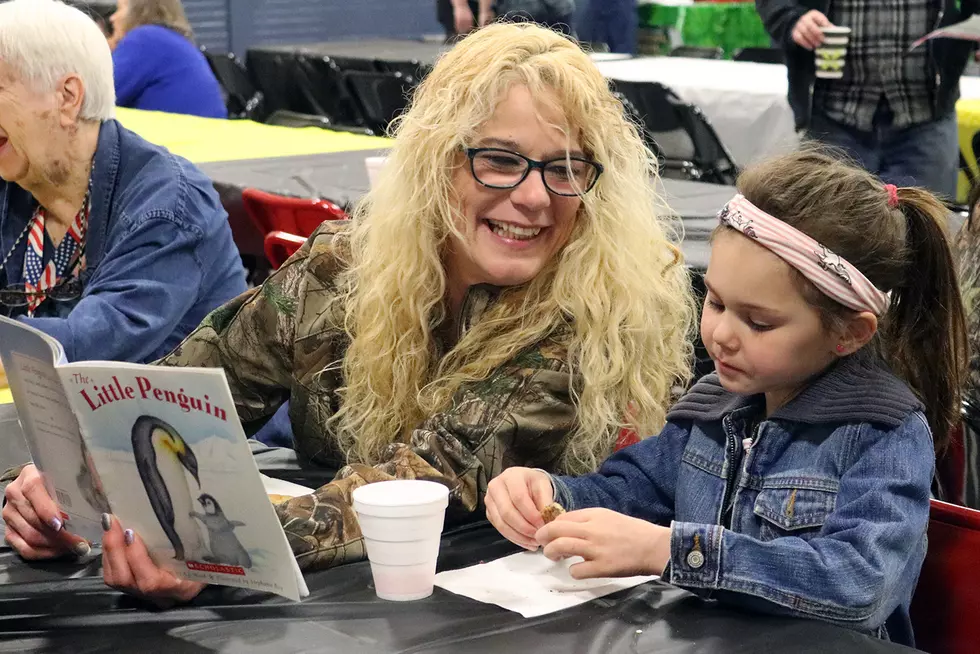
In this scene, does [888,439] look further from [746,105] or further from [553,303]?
[746,105]

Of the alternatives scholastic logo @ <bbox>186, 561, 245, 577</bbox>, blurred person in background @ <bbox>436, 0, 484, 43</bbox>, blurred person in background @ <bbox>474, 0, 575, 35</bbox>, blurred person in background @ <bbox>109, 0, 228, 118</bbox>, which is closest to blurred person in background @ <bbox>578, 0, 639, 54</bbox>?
blurred person in background @ <bbox>436, 0, 484, 43</bbox>

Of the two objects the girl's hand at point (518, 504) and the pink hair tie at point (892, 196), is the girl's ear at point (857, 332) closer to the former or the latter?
the pink hair tie at point (892, 196)

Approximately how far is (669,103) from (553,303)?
13.0 feet

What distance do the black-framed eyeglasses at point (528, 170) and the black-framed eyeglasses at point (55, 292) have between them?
1.17 m

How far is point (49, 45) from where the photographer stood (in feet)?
8.68

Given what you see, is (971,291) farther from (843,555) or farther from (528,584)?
(528,584)

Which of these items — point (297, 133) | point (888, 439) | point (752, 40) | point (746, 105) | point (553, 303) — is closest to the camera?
point (888, 439)

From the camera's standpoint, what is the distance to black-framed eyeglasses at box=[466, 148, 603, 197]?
6.38 ft

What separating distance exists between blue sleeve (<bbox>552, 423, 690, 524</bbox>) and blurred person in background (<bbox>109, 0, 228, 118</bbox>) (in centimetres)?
499

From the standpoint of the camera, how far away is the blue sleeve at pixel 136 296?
8.43 feet

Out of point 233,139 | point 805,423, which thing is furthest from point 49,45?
point 233,139

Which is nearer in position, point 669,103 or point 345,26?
point 669,103

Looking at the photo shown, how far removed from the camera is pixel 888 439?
156 centimetres

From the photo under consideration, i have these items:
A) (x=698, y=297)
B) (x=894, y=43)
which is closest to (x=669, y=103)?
(x=894, y=43)
